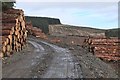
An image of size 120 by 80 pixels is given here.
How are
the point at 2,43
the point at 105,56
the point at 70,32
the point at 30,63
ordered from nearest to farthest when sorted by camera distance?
the point at 30,63 < the point at 2,43 < the point at 105,56 < the point at 70,32

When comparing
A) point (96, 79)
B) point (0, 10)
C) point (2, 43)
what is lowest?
point (96, 79)

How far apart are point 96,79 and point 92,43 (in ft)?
44.5

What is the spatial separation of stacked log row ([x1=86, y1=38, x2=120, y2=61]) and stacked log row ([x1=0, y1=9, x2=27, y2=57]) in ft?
18.6

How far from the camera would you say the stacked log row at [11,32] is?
20.7 metres

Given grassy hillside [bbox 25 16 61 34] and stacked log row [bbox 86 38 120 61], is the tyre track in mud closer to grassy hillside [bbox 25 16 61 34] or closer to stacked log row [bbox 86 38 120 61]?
stacked log row [bbox 86 38 120 61]

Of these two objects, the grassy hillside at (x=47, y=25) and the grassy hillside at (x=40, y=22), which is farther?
the grassy hillside at (x=40, y=22)

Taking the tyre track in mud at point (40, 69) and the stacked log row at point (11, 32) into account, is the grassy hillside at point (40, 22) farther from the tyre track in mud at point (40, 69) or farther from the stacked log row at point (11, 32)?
the tyre track in mud at point (40, 69)

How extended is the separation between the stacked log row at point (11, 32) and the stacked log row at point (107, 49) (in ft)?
18.6

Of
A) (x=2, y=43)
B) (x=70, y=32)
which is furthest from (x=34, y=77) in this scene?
(x=70, y=32)

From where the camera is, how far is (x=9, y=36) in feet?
69.7

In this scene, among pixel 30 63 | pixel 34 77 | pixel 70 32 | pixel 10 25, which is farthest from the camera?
pixel 70 32

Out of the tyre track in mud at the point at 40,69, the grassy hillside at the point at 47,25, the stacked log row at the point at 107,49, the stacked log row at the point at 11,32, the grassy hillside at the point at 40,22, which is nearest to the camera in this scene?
the tyre track in mud at the point at 40,69

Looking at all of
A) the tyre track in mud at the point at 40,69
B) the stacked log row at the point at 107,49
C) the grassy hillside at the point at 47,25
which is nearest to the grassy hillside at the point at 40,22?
the grassy hillside at the point at 47,25

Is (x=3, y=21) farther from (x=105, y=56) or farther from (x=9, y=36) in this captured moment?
(x=105, y=56)
